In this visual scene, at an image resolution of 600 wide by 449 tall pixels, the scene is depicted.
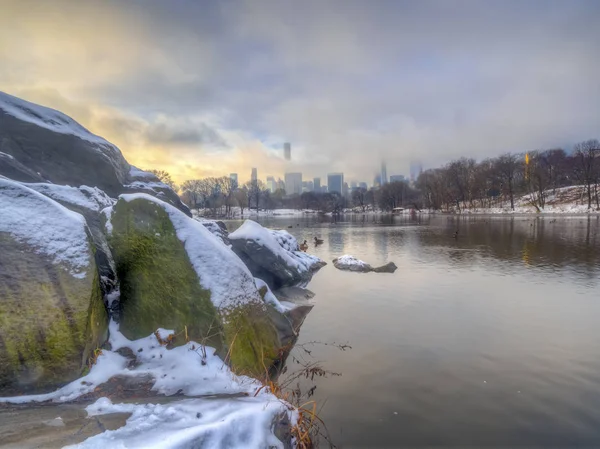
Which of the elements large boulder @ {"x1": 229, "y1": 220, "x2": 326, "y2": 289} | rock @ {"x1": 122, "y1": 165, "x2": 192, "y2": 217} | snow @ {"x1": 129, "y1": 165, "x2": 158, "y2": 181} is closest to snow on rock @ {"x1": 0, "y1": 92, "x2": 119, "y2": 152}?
rock @ {"x1": 122, "y1": 165, "x2": 192, "y2": 217}

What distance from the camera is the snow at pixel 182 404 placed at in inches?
122

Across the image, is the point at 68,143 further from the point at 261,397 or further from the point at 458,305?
the point at 458,305

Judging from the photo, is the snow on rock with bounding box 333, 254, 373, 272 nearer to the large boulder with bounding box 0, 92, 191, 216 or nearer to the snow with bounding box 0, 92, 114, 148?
the large boulder with bounding box 0, 92, 191, 216

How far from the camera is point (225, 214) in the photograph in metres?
99.6

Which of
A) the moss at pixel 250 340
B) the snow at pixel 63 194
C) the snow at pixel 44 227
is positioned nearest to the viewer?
the snow at pixel 44 227

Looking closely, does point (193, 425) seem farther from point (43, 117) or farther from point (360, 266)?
point (360, 266)

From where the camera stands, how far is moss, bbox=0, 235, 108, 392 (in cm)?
389

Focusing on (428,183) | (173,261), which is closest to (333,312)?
(173,261)

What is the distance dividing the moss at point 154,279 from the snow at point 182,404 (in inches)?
9.8

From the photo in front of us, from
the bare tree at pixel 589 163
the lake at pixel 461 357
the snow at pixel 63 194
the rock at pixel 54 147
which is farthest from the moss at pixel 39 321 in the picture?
the bare tree at pixel 589 163

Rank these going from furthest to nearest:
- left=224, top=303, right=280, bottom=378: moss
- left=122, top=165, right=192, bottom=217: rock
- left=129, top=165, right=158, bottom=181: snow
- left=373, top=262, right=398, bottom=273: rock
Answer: left=373, top=262, right=398, bottom=273: rock
left=129, top=165, right=158, bottom=181: snow
left=122, top=165, right=192, bottom=217: rock
left=224, top=303, right=280, bottom=378: moss

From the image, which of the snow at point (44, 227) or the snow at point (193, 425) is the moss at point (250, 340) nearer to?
the snow at point (193, 425)

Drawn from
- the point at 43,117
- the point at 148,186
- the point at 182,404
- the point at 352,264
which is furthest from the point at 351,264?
the point at 43,117

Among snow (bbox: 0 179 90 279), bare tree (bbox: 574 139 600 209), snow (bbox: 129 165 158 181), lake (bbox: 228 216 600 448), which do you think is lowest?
lake (bbox: 228 216 600 448)
